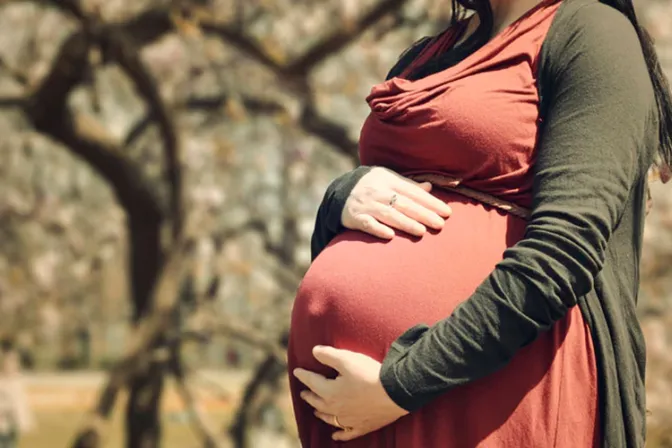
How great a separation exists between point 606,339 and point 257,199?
21.5ft

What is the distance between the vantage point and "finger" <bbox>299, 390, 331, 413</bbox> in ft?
4.71

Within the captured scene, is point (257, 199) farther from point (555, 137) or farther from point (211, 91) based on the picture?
point (555, 137)

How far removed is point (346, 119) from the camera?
7.02 m

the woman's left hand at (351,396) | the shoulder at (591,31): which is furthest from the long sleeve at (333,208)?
the shoulder at (591,31)

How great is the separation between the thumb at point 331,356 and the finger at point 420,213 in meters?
0.20

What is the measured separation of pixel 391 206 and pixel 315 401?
0.29 meters

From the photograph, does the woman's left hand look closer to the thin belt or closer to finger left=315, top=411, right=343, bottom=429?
finger left=315, top=411, right=343, bottom=429

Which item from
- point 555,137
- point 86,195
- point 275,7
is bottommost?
point 86,195

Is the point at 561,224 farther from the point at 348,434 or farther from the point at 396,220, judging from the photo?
the point at 348,434

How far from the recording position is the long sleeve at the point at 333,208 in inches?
60.9

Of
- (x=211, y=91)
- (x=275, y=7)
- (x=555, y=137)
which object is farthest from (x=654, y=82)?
(x=211, y=91)

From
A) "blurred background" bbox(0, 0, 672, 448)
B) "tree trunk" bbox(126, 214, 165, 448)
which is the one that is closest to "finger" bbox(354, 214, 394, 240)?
"blurred background" bbox(0, 0, 672, 448)

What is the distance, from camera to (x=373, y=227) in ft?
4.83

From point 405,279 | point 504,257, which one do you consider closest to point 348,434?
point 405,279
